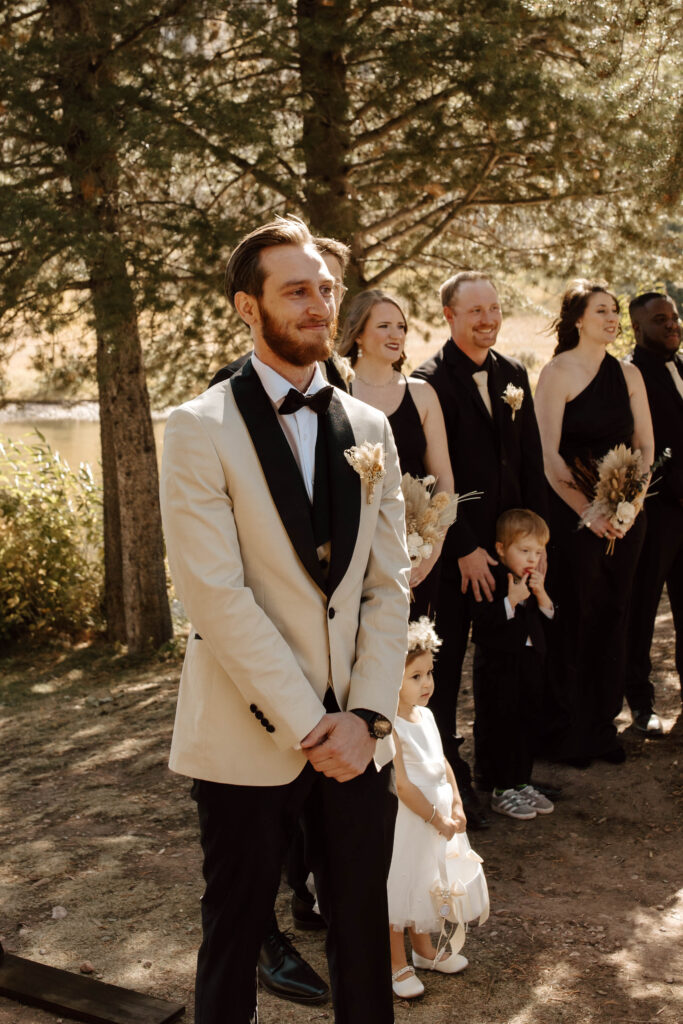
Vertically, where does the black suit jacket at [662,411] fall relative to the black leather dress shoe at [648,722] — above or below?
above

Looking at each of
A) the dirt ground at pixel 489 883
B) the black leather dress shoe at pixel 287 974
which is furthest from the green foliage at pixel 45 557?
the black leather dress shoe at pixel 287 974

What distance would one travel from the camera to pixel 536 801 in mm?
4438

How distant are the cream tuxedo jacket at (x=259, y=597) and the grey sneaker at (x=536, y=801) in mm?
2104

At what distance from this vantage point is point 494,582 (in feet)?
14.1

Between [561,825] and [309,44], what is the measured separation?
4705 mm

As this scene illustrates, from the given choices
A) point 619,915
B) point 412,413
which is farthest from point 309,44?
point 619,915

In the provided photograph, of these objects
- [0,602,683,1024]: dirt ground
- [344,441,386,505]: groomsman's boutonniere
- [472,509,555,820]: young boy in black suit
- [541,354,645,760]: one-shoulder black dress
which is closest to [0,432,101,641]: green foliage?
[0,602,683,1024]: dirt ground

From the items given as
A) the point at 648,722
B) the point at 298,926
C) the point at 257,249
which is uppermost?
the point at 257,249

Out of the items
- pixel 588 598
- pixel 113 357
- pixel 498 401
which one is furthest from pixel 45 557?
pixel 498 401

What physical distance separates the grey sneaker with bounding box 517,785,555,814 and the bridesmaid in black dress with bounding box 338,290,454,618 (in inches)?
40.5

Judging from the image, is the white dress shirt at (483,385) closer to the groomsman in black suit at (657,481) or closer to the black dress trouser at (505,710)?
the black dress trouser at (505,710)

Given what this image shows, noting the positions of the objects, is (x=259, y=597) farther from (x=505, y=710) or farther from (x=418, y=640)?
(x=505, y=710)

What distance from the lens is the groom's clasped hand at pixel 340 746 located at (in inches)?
92.1

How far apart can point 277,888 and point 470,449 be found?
2.36 metres
